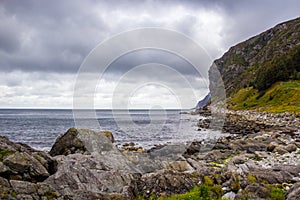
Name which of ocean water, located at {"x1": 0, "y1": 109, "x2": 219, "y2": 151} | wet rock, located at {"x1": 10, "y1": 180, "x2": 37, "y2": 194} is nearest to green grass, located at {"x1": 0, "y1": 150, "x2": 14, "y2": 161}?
wet rock, located at {"x1": 10, "y1": 180, "x2": 37, "y2": 194}

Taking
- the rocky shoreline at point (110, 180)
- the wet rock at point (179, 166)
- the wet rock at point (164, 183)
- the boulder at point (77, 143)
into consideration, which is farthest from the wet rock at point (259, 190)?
the boulder at point (77, 143)

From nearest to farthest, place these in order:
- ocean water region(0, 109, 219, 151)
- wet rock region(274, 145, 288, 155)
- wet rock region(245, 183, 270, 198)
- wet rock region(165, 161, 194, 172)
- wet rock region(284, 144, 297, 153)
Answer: wet rock region(245, 183, 270, 198), wet rock region(165, 161, 194, 172), wet rock region(274, 145, 288, 155), wet rock region(284, 144, 297, 153), ocean water region(0, 109, 219, 151)

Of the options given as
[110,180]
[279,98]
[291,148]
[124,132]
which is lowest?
[124,132]

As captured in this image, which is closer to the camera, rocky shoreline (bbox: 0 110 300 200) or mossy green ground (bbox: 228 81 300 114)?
rocky shoreline (bbox: 0 110 300 200)

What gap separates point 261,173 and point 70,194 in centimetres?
1038

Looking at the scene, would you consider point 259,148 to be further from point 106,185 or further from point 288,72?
point 288,72

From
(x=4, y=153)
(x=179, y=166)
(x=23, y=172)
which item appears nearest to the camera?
(x=23, y=172)

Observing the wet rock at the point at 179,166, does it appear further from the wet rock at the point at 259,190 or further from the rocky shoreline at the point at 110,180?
the wet rock at the point at 259,190

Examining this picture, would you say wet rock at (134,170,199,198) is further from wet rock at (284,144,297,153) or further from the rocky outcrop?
wet rock at (284,144,297,153)

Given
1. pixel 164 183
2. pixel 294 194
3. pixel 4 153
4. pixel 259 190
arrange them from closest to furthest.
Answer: pixel 294 194
pixel 259 190
pixel 4 153
pixel 164 183

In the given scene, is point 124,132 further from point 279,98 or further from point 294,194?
point 279,98

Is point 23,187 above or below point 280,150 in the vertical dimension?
above

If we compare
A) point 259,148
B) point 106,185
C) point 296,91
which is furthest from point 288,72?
point 106,185

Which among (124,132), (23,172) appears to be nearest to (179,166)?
(23,172)
